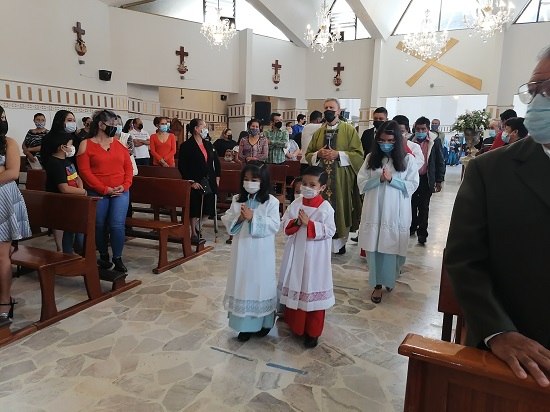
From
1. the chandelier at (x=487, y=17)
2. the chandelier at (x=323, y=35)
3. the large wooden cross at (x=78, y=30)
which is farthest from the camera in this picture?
the chandelier at (x=323, y=35)

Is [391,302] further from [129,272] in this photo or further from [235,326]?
[129,272]

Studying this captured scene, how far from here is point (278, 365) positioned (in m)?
2.62

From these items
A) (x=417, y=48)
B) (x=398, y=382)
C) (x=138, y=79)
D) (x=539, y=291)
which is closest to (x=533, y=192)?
(x=539, y=291)

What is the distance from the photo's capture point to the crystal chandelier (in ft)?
36.1

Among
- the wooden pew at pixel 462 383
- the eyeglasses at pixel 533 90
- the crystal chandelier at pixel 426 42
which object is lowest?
the wooden pew at pixel 462 383

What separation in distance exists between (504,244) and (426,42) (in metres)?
11.6

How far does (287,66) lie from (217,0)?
3.05 m

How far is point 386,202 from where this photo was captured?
351 cm

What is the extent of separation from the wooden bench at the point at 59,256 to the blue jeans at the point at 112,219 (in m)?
0.44

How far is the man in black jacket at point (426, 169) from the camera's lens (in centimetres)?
537

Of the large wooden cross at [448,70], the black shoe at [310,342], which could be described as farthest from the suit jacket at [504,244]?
the large wooden cross at [448,70]

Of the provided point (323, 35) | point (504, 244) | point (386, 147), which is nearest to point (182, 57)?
point (323, 35)

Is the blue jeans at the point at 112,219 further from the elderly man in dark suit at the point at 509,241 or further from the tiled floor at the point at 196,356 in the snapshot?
the elderly man in dark suit at the point at 509,241

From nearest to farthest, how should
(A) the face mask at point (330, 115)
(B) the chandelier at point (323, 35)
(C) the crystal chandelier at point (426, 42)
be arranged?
1. (A) the face mask at point (330, 115)
2. (C) the crystal chandelier at point (426, 42)
3. (B) the chandelier at point (323, 35)
